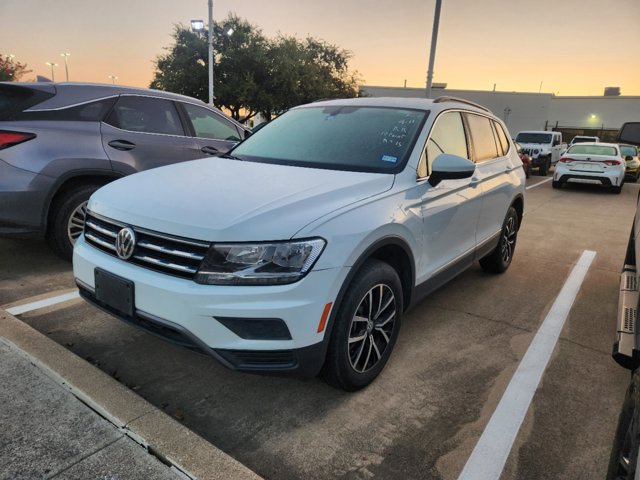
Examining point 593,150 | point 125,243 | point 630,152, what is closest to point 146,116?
point 125,243

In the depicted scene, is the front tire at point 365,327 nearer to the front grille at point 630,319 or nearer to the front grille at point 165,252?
the front grille at point 165,252

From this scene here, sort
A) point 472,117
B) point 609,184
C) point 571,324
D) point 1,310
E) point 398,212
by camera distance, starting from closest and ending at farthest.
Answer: point 398,212 < point 1,310 < point 571,324 < point 472,117 < point 609,184

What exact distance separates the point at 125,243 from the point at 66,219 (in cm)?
249

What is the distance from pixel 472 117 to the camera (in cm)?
439

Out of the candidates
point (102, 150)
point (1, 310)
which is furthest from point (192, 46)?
point (1, 310)

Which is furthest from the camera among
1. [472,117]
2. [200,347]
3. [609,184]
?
[609,184]

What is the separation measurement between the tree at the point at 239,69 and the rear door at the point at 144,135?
20.5 meters

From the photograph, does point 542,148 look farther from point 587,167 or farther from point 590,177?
point 590,177

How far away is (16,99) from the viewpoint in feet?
14.4

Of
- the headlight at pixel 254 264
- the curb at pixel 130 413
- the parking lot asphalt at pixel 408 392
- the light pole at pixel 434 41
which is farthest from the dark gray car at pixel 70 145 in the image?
the light pole at pixel 434 41

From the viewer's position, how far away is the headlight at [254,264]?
90.0 inches

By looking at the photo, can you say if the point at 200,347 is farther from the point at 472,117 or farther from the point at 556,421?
the point at 472,117

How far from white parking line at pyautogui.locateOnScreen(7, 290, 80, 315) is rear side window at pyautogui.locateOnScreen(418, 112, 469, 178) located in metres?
3.10

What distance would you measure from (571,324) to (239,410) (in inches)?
117
